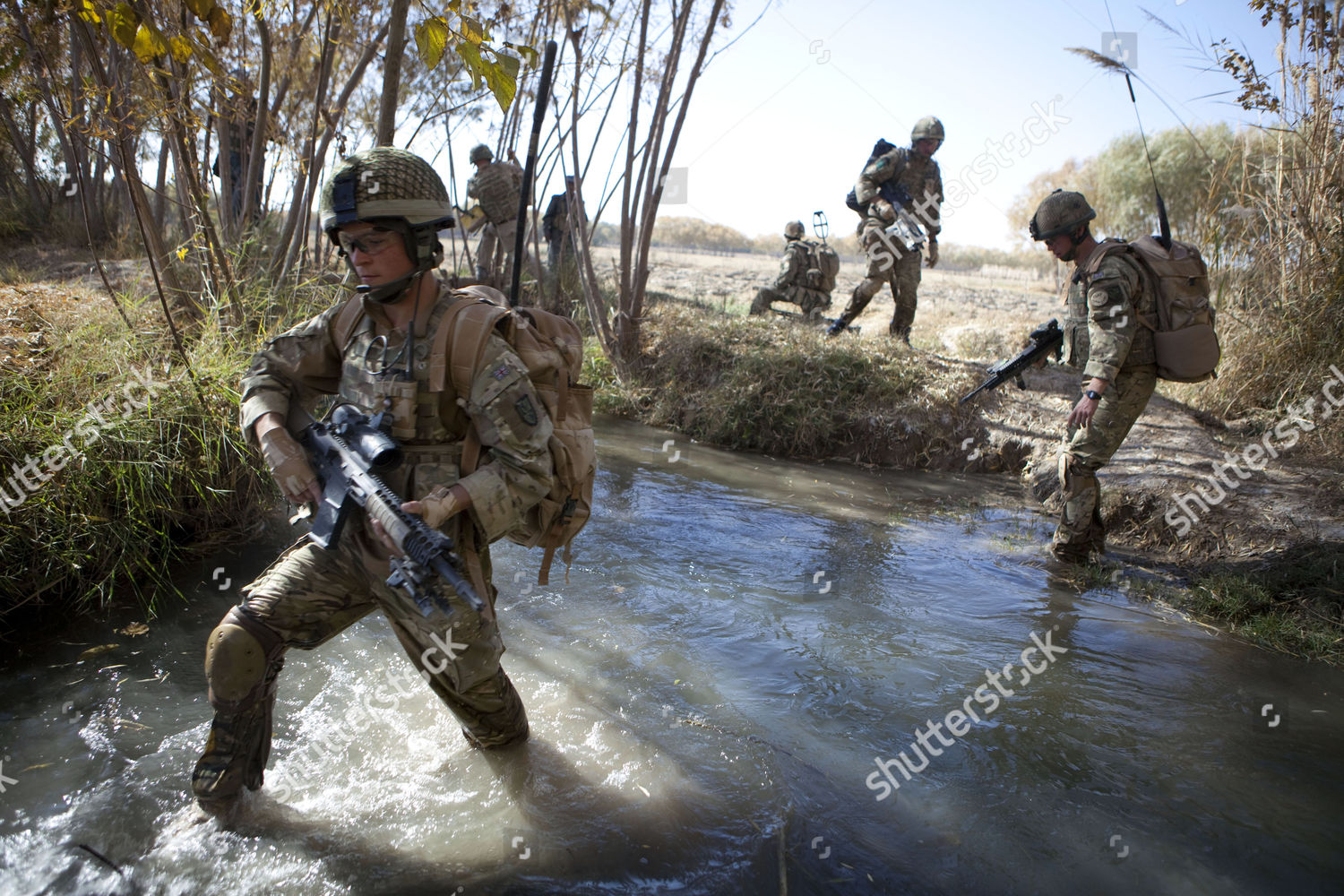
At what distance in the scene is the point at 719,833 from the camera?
2.42 metres

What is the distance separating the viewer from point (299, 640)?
2230 mm

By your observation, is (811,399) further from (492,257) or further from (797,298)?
(492,257)

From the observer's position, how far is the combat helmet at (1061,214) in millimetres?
4324

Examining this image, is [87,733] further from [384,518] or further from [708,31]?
[708,31]

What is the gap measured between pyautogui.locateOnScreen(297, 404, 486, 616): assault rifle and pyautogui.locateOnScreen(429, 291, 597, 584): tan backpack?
0.78ft

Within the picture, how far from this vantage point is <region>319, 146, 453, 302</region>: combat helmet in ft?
6.98

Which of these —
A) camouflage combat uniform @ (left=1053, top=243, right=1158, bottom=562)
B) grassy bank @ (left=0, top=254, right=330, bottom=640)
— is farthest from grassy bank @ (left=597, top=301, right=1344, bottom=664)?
grassy bank @ (left=0, top=254, right=330, bottom=640)

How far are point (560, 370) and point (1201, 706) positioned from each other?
9.39 feet

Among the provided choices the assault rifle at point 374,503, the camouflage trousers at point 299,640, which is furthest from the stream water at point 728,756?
the assault rifle at point 374,503

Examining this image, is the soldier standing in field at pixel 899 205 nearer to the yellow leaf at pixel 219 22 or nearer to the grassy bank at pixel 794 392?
the grassy bank at pixel 794 392

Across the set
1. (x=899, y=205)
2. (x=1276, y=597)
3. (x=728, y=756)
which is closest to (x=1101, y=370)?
(x=1276, y=597)

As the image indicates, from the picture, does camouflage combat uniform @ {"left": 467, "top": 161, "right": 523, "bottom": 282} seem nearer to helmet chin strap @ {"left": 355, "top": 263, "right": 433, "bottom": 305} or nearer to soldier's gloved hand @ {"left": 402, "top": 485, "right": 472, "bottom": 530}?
helmet chin strap @ {"left": 355, "top": 263, "right": 433, "bottom": 305}

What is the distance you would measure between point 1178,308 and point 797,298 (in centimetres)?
586

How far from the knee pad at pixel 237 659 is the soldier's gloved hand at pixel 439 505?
1.85 ft
